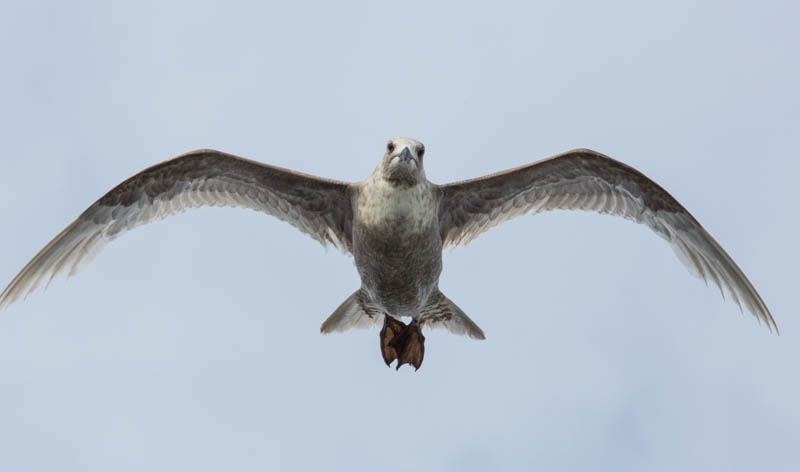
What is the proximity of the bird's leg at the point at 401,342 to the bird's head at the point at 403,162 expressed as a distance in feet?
8.48

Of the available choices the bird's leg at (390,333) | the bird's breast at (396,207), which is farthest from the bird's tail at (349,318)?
the bird's breast at (396,207)

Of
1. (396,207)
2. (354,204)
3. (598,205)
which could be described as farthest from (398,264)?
(598,205)

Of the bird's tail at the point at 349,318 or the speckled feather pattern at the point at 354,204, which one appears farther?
the bird's tail at the point at 349,318

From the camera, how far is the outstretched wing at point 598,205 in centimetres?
1318

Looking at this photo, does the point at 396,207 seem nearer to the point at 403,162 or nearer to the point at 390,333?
the point at 403,162

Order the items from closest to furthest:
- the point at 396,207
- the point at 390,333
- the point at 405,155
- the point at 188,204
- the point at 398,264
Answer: the point at 405,155
the point at 396,207
the point at 398,264
the point at 188,204
the point at 390,333

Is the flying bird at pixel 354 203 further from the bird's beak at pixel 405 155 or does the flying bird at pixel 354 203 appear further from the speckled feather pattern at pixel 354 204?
the bird's beak at pixel 405 155

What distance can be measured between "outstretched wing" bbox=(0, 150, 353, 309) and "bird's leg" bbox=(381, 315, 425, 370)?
4.08ft

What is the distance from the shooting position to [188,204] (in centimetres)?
1346

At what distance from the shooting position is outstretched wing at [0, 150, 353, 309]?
13148mm

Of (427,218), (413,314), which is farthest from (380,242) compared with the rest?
(413,314)

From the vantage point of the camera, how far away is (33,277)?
44.2 ft

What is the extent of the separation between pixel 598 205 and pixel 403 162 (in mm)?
3069

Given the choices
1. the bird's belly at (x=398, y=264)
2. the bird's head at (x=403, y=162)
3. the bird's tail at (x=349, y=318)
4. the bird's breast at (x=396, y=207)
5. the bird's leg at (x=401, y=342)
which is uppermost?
the bird's head at (x=403, y=162)
